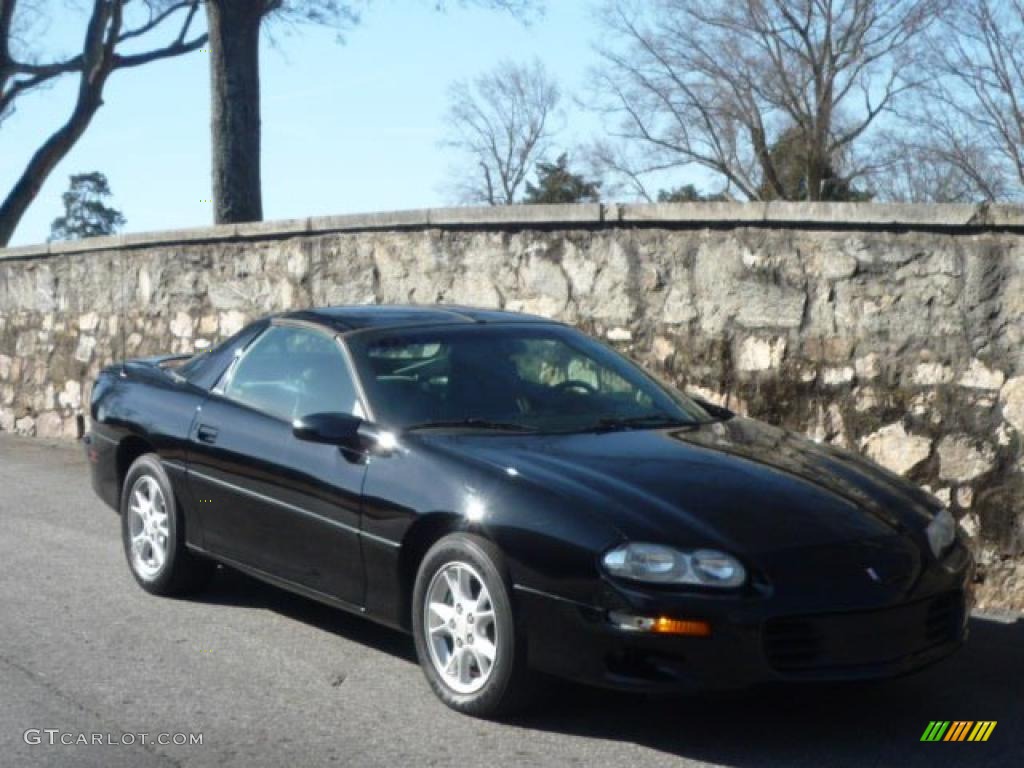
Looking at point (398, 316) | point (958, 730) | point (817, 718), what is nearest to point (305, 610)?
point (398, 316)

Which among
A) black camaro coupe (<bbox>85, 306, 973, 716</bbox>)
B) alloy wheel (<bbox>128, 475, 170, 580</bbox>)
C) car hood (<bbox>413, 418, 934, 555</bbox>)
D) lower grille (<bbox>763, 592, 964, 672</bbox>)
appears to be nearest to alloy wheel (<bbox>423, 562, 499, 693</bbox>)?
black camaro coupe (<bbox>85, 306, 973, 716</bbox>)

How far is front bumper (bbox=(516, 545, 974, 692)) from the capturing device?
455 cm

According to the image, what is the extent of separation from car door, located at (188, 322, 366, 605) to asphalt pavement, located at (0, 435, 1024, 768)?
358 millimetres

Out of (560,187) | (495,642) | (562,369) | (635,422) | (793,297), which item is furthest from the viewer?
(560,187)

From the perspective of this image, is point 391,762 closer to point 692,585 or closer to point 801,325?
point 692,585

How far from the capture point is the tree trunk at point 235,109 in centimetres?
1415

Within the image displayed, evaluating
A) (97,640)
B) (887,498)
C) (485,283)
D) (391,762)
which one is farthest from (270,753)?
(485,283)

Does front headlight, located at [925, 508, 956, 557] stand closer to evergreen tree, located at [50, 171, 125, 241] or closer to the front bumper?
the front bumper

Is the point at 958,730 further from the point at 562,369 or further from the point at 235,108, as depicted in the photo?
the point at 235,108

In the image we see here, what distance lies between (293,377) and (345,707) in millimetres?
1638

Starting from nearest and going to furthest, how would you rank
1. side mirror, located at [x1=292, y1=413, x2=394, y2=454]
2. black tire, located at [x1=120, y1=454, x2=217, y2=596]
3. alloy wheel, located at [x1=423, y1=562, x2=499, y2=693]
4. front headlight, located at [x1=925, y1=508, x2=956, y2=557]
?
alloy wheel, located at [x1=423, y1=562, x2=499, y2=693] < front headlight, located at [x1=925, y1=508, x2=956, y2=557] < side mirror, located at [x1=292, y1=413, x2=394, y2=454] < black tire, located at [x1=120, y1=454, x2=217, y2=596]

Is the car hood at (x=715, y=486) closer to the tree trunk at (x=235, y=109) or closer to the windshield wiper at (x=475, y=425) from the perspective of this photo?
the windshield wiper at (x=475, y=425)

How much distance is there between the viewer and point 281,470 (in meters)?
5.93

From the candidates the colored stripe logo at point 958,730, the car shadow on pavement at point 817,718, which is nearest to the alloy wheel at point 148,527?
the car shadow on pavement at point 817,718
